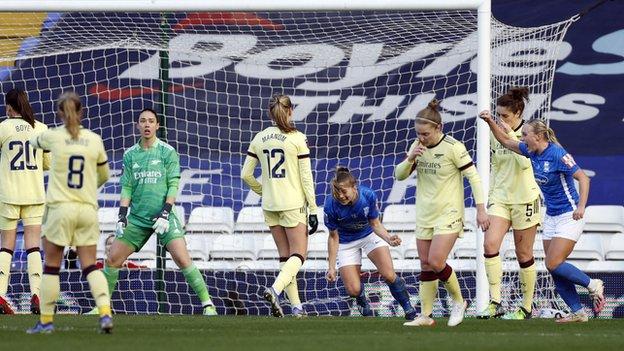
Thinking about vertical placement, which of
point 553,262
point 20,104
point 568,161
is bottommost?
point 553,262

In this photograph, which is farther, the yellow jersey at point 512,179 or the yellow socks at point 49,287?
the yellow jersey at point 512,179

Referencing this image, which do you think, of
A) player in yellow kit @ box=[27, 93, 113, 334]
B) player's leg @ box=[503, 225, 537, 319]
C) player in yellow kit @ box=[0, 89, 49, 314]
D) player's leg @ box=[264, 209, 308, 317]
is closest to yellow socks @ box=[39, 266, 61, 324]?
player in yellow kit @ box=[27, 93, 113, 334]

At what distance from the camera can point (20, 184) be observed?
44.1 feet

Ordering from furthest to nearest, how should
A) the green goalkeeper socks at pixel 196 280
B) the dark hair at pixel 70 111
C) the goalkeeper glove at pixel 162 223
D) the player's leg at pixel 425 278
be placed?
the green goalkeeper socks at pixel 196 280 < the goalkeeper glove at pixel 162 223 < the player's leg at pixel 425 278 < the dark hair at pixel 70 111

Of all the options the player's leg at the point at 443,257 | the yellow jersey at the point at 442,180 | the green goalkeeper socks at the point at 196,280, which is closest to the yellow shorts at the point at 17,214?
the green goalkeeper socks at the point at 196,280

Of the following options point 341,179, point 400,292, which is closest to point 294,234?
point 341,179

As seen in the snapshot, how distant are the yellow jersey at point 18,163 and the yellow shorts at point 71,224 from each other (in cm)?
412

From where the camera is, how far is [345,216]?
1270cm

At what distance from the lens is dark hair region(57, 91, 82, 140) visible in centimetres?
927

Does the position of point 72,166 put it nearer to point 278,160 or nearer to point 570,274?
point 278,160

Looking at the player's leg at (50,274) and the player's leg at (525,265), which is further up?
the player's leg at (50,274)

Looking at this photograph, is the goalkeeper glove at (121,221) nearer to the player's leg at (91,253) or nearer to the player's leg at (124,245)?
the player's leg at (124,245)

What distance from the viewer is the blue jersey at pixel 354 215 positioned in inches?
495

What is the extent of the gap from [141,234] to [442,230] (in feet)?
10.7
